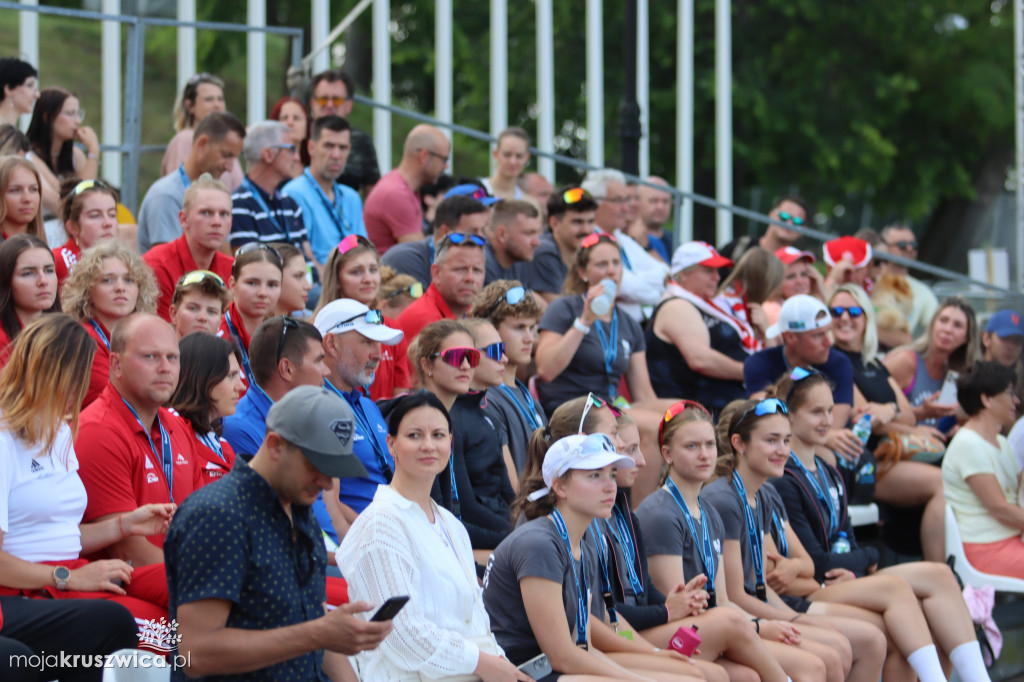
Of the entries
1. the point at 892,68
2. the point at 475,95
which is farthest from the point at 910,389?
the point at 892,68

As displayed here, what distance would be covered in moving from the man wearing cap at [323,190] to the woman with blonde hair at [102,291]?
8.56 feet

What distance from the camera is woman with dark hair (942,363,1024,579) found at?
736 centimetres

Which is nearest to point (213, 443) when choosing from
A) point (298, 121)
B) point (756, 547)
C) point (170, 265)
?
point (170, 265)

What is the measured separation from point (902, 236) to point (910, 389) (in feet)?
7.75

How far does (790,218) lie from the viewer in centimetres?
1020

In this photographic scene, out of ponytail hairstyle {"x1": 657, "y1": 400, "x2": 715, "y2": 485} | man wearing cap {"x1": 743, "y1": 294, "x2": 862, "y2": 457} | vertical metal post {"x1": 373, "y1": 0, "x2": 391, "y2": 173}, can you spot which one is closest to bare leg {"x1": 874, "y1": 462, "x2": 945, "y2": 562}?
man wearing cap {"x1": 743, "y1": 294, "x2": 862, "y2": 457}

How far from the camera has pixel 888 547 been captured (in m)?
8.06

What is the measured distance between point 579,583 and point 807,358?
327 centimetres

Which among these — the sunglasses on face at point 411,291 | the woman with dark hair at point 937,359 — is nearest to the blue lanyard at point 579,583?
the sunglasses on face at point 411,291

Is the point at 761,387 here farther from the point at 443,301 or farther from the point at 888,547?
the point at 443,301

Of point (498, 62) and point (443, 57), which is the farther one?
point (498, 62)

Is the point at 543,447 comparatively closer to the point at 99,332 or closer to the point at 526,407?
the point at 526,407

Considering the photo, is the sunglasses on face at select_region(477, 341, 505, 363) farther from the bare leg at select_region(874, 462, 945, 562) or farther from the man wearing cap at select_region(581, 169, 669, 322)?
the bare leg at select_region(874, 462, 945, 562)

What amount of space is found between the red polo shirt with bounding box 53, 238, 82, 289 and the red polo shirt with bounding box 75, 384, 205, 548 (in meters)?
1.76
